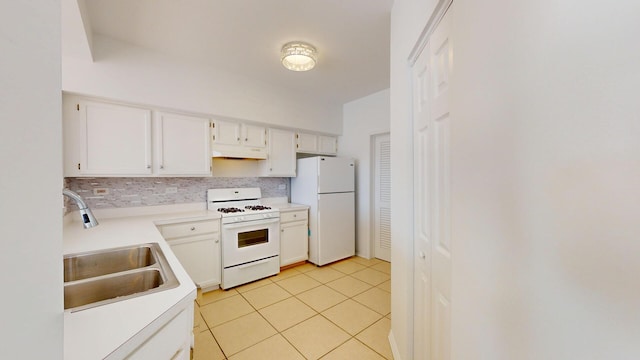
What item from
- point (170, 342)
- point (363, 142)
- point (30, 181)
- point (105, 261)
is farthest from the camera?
point (363, 142)

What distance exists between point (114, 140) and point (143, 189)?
597mm

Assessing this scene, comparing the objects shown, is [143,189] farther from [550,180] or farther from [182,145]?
[550,180]

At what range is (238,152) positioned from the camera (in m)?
2.96

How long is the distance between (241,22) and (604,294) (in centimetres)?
242

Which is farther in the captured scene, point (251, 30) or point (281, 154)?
point (281, 154)

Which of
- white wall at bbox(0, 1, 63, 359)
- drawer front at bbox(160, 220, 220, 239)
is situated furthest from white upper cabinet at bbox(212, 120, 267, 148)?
white wall at bbox(0, 1, 63, 359)

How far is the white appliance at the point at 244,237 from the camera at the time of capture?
106 inches

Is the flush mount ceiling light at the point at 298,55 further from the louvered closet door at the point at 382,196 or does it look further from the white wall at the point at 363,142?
the louvered closet door at the point at 382,196

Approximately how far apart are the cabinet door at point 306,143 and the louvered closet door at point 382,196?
3.21 ft

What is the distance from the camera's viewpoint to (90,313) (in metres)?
0.79

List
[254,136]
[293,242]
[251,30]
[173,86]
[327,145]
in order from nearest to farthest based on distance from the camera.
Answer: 1. [251,30]
2. [173,86]
3. [254,136]
4. [293,242]
5. [327,145]

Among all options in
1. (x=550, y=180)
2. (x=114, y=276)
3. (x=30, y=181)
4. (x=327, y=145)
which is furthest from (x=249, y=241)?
(x=550, y=180)

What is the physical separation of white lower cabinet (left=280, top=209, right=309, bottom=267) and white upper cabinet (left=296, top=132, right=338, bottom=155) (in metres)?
0.97

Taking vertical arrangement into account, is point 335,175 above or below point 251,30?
below
